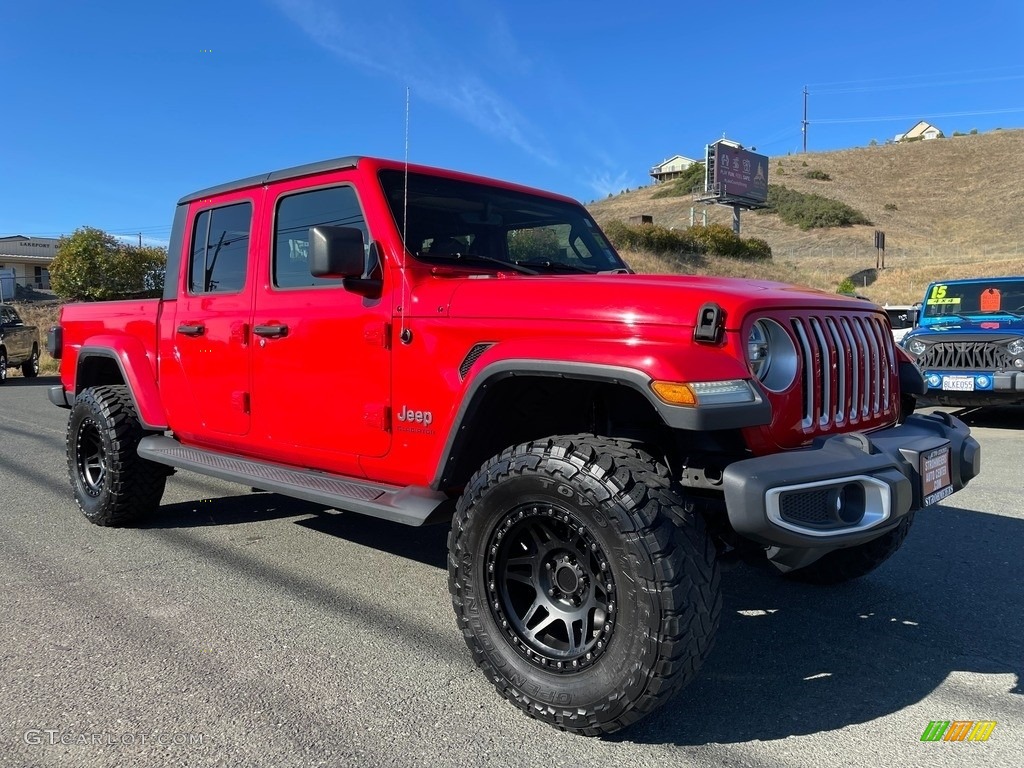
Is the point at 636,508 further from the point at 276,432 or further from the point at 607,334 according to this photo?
the point at 276,432

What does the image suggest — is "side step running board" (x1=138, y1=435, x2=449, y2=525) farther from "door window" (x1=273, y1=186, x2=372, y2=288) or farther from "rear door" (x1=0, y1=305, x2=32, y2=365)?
"rear door" (x1=0, y1=305, x2=32, y2=365)

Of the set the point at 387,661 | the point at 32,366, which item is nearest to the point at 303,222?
the point at 387,661

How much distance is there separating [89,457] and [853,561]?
4722mm

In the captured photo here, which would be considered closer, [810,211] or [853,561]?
[853,561]

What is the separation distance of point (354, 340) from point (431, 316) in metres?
0.48

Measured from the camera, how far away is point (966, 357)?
8.98m

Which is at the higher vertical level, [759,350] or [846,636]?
[759,350]

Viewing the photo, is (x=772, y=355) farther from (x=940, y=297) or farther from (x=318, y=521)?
(x=940, y=297)

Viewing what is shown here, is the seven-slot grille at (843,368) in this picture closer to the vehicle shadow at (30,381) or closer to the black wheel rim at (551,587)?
the black wheel rim at (551,587)

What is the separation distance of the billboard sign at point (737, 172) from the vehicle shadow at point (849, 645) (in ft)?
111

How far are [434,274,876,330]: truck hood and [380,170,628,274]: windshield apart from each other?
457mm

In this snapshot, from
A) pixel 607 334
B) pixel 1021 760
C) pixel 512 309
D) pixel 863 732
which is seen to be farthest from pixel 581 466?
pixel 1021 760

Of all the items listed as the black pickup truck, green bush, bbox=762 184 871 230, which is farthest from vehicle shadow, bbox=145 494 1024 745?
green bush, bbox=762 184 871 230

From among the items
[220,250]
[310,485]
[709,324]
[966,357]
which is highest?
[220,250]
